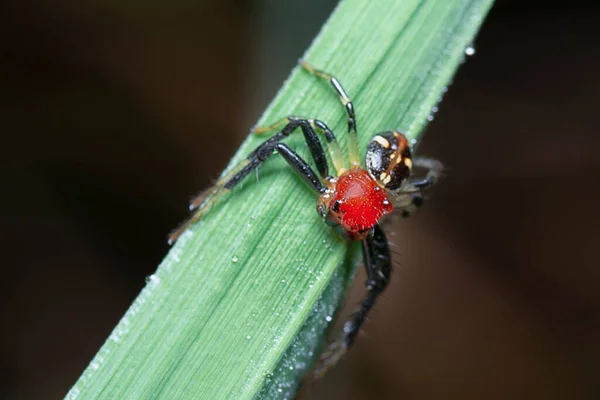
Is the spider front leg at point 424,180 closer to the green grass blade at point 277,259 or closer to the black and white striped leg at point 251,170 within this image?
the green grass blade at point 277,259

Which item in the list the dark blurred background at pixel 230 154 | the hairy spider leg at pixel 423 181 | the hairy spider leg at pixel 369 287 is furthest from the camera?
the dark blurred background at pixel 230 154

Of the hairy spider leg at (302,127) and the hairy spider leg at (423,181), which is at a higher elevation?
the hairy spider leg at (423,181)

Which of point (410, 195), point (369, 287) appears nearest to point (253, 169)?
point (369, 287)

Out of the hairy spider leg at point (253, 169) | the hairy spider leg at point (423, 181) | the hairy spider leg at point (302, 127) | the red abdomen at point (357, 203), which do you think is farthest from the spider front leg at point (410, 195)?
the hairy spider leg at point (253, 169)

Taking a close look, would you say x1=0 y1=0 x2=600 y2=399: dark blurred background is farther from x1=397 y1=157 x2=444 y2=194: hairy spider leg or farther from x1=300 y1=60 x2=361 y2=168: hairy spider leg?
x1=300 y1=60 x2=361 y2=168: hairy spider leg

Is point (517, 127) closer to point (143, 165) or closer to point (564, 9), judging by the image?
point (564, 9)

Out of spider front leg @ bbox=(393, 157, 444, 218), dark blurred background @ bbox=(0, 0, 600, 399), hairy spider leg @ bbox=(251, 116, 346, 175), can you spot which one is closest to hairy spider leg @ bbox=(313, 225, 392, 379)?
spider front leg @ bbox=(393, 157, 444, 218)
